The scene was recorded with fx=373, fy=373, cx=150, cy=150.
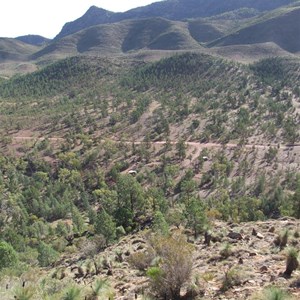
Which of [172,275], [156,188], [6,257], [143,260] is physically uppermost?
[172,275]

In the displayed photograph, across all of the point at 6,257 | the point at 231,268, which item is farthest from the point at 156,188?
the point at 231,268

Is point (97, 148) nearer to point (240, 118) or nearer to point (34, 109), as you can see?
point (240, 118)

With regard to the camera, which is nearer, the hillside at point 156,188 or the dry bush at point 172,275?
the dry bush at point 172,275

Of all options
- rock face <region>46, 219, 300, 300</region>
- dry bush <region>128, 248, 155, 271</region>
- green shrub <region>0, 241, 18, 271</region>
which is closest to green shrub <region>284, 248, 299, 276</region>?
rock face <region>46, 219, 300, 300</region>

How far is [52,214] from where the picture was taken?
85125 millimetres

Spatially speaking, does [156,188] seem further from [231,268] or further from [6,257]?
[231,268]

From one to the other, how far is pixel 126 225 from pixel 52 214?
3099 centimetres

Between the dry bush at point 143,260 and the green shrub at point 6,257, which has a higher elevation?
the dry bush at point 143,260

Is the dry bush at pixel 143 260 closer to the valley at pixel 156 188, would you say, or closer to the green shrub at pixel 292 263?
the valley at pixel 156 188

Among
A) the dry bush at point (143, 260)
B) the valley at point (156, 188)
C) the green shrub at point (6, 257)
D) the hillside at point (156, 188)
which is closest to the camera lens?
the valley at point (156, 188)

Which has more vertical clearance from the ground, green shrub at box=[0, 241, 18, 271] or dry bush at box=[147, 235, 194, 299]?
dry bush at box=[147, 235, 194, 299]

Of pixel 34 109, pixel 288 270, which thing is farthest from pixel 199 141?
pixel 288 270

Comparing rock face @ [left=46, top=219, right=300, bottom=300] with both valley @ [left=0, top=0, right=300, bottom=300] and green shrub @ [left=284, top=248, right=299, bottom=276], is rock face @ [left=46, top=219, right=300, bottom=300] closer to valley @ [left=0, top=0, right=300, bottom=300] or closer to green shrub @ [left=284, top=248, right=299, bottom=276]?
valley @ [left=0, top=0, right=300, bottom=300]

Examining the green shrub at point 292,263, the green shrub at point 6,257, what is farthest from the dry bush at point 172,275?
the green shrub at point 6,257
